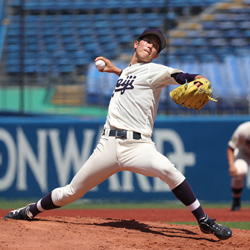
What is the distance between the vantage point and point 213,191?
8.49 meters

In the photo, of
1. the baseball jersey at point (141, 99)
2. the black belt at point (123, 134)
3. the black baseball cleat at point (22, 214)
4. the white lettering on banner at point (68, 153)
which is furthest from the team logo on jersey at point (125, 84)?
the white lettering on banner at point (68, 153)

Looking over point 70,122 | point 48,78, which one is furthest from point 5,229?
point 48,78

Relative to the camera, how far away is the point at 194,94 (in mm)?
3867

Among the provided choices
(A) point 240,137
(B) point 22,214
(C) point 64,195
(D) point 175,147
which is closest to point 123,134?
(C) point 64,195

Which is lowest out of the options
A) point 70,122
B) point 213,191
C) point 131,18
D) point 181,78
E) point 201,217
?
point 213,191

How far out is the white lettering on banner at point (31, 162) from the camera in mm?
8328

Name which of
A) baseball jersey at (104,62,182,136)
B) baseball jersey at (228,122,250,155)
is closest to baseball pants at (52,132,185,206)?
baseball jersey at (104,62,182,136)

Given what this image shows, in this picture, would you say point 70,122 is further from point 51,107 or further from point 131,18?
point 131,18

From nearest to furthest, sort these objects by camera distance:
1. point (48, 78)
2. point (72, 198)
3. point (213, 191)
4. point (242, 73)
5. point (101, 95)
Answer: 1. point (72, 198)
2. point (213, 191)
3. point (101, 95)
4. point (48, 78)
5. point (242, 73)

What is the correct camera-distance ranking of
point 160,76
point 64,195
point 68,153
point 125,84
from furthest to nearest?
point 68,153
point 64,195
point 125,84
point 160,76

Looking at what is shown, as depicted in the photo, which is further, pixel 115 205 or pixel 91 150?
pixel 91 150

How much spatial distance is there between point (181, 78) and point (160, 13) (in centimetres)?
1106

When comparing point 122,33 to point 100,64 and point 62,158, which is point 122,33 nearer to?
point 62,158

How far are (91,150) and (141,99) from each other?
4.41 metres
